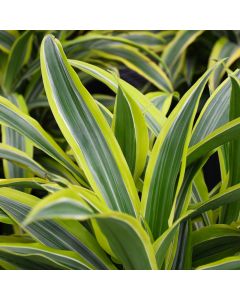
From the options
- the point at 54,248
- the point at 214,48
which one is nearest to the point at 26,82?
the point at 214,48

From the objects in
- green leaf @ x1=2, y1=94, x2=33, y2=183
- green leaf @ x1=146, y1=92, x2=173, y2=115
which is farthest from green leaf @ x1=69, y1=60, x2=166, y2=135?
green leaf @ x1=2, y1=94, x2=33, y2=183

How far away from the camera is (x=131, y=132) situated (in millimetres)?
818

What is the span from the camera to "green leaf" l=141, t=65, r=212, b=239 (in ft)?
2.44

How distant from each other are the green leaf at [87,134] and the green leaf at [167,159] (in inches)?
0.9

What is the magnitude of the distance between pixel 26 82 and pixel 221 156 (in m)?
0.78

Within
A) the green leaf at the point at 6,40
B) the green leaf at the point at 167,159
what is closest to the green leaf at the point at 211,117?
the green leaf at the point at 167,159

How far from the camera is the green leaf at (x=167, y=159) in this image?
0.74 m

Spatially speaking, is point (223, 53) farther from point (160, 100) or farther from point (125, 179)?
point (125, 179)

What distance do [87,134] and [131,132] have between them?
0.26 feet

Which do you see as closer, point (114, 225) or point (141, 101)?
point (114, 225)

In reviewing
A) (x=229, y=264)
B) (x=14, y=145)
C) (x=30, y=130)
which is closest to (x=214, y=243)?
(x=229, y=264)

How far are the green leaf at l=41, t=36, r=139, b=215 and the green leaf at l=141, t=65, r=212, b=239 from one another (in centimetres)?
2

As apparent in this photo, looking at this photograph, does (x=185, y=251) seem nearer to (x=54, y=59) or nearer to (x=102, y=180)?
(x=102, y=180)

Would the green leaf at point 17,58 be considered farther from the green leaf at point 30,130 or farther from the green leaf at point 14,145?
the green leaf at point 30,130
